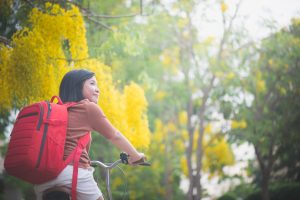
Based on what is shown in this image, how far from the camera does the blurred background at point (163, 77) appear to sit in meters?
5.98

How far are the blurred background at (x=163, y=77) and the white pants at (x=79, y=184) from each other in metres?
0.45

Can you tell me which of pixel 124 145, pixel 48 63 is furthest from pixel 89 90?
pixel 48 63

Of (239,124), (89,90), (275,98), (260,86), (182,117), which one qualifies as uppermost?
(182,117)

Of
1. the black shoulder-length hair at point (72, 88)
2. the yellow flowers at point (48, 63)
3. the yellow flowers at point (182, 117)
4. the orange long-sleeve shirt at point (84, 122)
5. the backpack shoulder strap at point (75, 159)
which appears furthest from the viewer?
the yellow flowers at point (182, 117)

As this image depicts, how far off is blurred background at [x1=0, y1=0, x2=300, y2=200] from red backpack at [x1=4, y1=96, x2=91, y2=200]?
2.48 feet

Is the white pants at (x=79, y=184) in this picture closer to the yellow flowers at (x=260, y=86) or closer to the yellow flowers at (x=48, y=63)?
the yellow flowers at (x=48, y=63)

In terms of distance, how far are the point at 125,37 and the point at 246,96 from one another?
708 cm

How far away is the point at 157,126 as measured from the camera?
808 inches

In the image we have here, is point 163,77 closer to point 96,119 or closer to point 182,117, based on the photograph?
point 182,117

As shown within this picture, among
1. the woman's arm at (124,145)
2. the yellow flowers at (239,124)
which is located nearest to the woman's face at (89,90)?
the woman's arm at (124,145)

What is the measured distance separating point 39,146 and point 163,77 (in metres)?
16.0

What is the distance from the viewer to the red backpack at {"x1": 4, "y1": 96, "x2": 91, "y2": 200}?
270 cm

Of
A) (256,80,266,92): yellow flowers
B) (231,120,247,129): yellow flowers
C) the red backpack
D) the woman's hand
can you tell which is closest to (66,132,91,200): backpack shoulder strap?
the red backpack

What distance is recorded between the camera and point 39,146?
2.71 m
